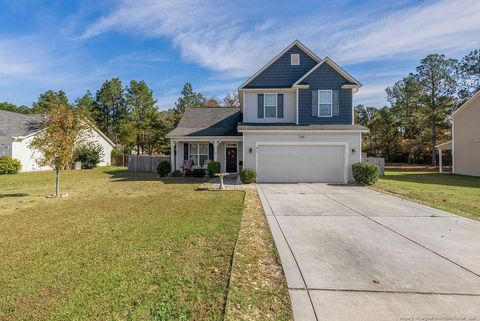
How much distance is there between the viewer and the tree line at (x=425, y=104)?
33.5 metres

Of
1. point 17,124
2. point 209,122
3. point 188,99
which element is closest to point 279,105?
point 209,122

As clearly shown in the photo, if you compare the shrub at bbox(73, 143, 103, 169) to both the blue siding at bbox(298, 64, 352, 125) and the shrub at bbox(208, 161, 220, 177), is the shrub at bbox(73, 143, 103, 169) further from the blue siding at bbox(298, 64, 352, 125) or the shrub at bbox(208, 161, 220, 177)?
the blue siding at bbox(298, 64, 352, 125)

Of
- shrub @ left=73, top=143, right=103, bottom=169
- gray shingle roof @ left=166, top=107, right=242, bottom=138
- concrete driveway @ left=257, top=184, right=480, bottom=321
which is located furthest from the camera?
shrub @ left=73, top=143, right=103, bottom=169

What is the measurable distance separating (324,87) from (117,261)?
15.0m

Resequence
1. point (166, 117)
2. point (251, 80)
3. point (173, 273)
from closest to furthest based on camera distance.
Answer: point (173, 273) < point (251, 80) < point (166, 117)

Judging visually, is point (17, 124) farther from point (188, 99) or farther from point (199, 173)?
point (188, 99)

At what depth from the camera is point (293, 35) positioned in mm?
17266

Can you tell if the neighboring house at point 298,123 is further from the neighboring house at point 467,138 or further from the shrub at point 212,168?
the neighboring house at point 467,138

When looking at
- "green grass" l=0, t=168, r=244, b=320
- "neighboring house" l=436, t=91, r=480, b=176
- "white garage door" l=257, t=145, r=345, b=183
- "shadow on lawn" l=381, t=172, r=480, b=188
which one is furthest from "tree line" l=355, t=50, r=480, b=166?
"green grass" l=0, t=168, r=244, b=320

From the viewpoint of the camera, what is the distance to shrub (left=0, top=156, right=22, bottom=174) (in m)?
22.1

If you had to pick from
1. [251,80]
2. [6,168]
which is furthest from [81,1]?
[6,168]

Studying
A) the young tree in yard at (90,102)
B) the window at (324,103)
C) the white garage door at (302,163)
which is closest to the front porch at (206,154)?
the white garage door at (302,163)

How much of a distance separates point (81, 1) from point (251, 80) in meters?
9.40

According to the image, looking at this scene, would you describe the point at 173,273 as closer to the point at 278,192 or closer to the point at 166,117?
the point at 278,192
